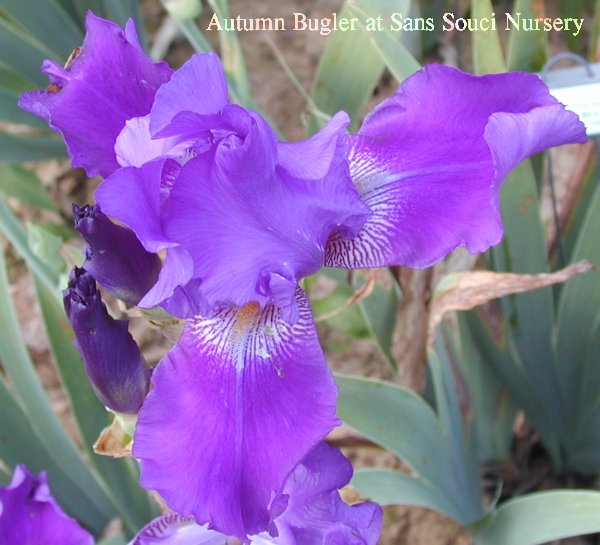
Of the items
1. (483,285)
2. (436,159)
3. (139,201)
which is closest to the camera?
(139,201)

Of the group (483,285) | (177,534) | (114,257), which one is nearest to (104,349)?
(114,257)

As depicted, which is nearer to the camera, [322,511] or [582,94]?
[322,511]

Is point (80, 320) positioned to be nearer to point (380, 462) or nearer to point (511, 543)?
point (511, 543)

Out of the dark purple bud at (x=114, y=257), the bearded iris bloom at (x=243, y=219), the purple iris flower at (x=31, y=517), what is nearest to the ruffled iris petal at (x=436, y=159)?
the bearded iris bloom at (x=243, y=219)

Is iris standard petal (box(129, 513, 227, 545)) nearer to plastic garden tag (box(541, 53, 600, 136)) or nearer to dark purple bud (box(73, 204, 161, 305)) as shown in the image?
dark purple bud (box(73, 204, 161, 305))

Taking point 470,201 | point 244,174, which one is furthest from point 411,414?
point 244,174

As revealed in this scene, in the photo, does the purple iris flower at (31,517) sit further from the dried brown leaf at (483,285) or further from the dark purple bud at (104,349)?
the dried brown leaf at (483,285)

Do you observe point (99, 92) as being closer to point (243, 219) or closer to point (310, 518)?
point (243, 219)
